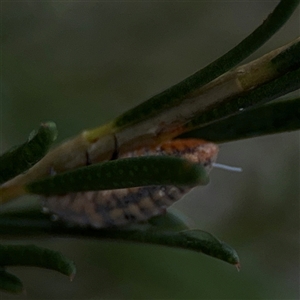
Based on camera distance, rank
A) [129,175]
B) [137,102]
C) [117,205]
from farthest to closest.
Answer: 1. [137,102]
2. [117,205]
3. [129,175]

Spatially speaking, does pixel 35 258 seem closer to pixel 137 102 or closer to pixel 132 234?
pixel 132 234

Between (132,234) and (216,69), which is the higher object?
(216,69)

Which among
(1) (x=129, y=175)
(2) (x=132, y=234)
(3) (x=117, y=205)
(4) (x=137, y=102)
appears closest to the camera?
(1) (x=129, y=175)

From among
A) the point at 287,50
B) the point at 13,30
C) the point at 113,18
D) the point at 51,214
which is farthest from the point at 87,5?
the point at 287,50

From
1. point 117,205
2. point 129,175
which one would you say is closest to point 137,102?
point 117,205

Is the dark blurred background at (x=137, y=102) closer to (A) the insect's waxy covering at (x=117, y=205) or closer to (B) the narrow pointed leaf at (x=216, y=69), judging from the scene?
(A) the insect's waxy covering at (x=117, y=205)

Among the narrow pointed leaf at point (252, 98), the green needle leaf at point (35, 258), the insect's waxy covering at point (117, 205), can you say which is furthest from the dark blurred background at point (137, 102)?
the narrow pointed leaf at point (252, 98)
